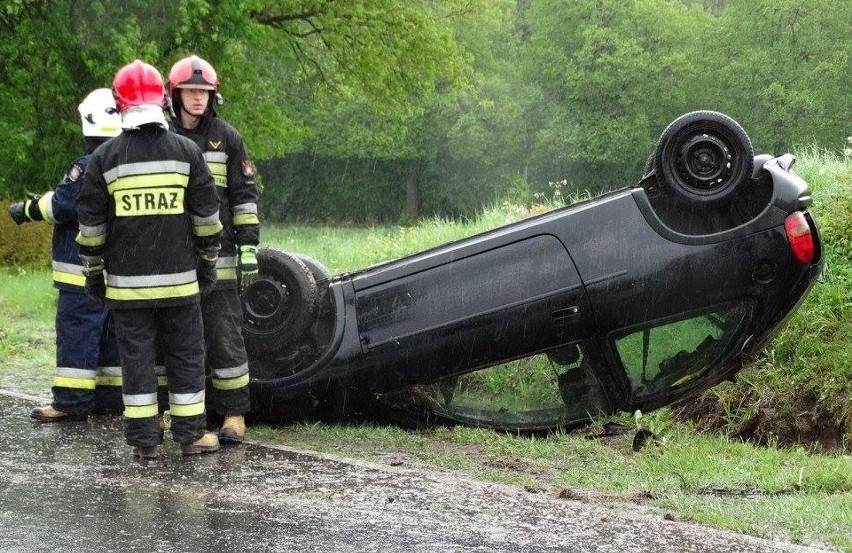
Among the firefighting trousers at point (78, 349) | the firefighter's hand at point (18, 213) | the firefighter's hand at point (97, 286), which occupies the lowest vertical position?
the firefighting trousers at point (78, 349)

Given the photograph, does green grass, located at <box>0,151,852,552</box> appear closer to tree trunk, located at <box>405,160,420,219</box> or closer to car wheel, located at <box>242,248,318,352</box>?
car wheel, located at <box>242,248,318,352</box>

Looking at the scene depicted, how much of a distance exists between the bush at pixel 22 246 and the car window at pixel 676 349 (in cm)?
1503

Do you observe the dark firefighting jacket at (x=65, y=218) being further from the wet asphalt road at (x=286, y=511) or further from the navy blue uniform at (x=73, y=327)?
the wet asphalt road at (x=286, y=511)

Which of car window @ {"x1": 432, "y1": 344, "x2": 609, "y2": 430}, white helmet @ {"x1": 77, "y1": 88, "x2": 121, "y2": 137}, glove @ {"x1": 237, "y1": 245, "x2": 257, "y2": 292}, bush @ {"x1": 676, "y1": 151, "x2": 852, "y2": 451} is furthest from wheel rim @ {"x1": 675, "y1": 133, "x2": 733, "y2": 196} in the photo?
white helmet @ {"x1": 77, "y1": 88, "x2": 121, "y2": 137}

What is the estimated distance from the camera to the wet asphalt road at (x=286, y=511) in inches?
171

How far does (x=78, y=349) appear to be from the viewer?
6957 millimetres

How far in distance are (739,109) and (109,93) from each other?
36.3m

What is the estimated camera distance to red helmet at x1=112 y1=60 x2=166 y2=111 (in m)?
5.85

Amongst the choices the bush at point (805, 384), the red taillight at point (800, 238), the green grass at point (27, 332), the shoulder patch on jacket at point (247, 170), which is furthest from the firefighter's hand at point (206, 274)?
the bush at point (805, 384)

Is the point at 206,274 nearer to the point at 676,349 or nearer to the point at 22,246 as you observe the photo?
the point at 676,349

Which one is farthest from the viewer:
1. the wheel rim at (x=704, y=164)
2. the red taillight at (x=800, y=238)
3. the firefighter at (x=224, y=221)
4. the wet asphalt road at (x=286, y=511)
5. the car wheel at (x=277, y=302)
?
the car wheel at (x=277, y=302)

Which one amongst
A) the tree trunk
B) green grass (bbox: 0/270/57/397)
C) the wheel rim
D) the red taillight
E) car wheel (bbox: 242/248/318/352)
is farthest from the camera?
the tree trunk

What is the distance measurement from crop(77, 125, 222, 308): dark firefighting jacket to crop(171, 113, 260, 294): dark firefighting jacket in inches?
15.1

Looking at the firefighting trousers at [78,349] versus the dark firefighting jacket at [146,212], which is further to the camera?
the firefighting trousers at [78,349]
